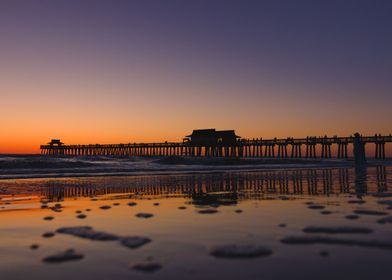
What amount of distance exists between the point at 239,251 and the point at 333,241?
48.8 inches

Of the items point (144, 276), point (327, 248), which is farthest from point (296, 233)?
point (144, 276)

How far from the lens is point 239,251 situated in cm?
400

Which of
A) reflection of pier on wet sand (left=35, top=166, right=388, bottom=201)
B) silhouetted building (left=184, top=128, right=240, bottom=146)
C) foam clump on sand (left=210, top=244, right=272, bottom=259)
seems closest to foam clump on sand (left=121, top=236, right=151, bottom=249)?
foam clump on sand (left=210, top=244, right=272, bottom=259)

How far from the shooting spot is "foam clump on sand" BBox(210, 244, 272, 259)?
152 inches

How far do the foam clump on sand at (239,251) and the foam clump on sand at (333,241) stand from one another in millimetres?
549

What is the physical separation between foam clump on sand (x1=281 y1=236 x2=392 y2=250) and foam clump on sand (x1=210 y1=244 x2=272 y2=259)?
1.80 feet

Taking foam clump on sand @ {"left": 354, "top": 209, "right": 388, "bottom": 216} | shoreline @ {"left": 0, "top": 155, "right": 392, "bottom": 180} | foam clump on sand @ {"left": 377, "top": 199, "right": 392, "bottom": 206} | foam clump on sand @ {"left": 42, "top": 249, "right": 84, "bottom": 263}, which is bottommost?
shoreline @ {"left": 0, "top": 155, "right": 392, "bottom": 180}

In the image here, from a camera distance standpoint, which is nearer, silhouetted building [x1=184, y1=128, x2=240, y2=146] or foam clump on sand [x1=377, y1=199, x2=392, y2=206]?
foam clump on sand [x1=377, y1=199, x2=392, y2=206]

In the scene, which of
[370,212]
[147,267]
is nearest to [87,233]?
[147,267]

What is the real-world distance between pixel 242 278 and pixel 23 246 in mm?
2921

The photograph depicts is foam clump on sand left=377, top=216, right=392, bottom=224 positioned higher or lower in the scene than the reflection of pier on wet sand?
higher

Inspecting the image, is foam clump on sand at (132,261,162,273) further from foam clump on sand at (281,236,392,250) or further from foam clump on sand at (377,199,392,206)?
foam clump on sand at (377,199,392,206)

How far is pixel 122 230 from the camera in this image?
542 cm

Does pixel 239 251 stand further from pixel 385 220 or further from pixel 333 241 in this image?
pixel 385 220
